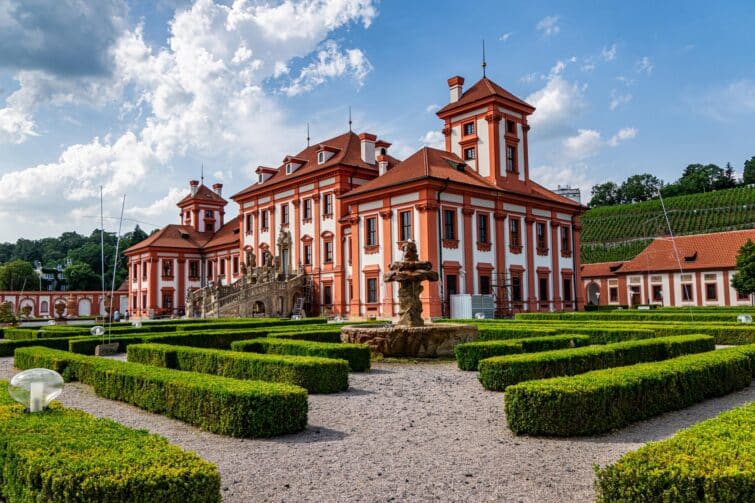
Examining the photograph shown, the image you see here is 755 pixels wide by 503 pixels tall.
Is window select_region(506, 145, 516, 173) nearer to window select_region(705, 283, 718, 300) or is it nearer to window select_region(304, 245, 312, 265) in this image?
window select_region(304, 245, 312, 265)

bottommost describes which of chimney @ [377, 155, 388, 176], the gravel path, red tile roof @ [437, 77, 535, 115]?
the gravel path

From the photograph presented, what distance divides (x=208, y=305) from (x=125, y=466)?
34674 mm

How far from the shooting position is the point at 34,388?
6.06 m

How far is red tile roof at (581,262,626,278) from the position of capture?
5159 cm

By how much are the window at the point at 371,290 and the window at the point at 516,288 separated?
825 cm

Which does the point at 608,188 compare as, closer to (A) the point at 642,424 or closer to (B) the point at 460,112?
(B) the point at 460,112

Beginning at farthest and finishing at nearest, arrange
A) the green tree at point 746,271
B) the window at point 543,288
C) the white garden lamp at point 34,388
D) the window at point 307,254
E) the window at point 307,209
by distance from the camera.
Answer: the window at point 307,209, the window at point 307,254, the green tree at point 746,271, the window at point 543,288, the white garden lamp at point 34,388

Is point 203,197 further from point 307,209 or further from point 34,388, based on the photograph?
point 34,388

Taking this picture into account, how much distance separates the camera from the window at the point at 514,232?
34.8 m

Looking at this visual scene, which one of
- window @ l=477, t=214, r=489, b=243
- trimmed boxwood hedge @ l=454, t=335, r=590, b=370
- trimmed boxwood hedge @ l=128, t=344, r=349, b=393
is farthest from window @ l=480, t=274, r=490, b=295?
trimmed boxwood hedge @ l=128, t=344, r=349, b=393

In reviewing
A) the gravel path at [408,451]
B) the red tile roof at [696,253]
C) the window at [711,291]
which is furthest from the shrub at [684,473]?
the window at [711,291]

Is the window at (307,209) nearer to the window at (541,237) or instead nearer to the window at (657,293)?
the window at (541,237)

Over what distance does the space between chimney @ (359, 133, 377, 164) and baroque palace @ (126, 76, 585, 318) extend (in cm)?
8

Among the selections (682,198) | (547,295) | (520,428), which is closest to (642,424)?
(520,428)
